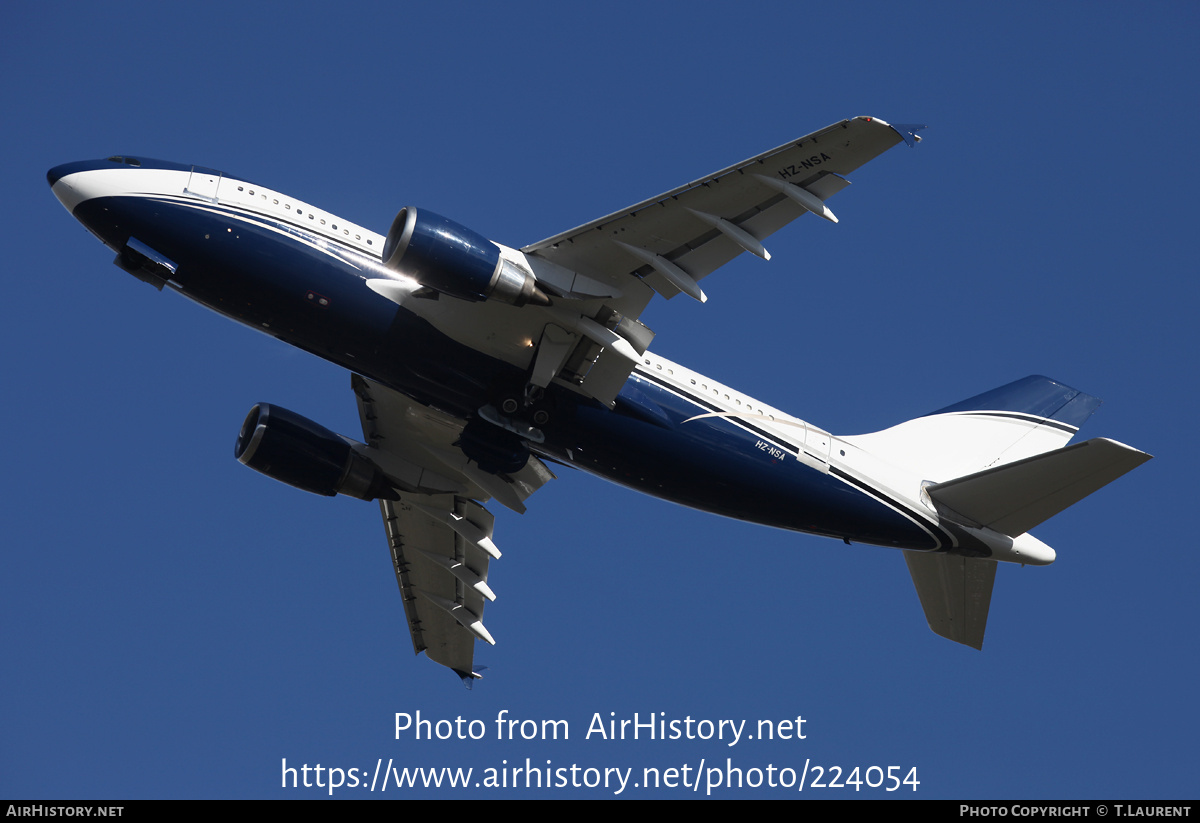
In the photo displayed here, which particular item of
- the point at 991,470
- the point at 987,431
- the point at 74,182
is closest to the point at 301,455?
the point at 74,182

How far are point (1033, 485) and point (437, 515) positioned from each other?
16.5 meters

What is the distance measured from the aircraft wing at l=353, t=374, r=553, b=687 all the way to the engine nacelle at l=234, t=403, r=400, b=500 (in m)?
1.13

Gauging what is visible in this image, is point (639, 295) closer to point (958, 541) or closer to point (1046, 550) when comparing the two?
point (958, 541)

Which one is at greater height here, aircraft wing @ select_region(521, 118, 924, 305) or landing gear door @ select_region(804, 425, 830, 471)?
aircraft wing @ select_region(521, 118, 924, 305)

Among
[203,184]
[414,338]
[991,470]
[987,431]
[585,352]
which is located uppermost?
[987,431]

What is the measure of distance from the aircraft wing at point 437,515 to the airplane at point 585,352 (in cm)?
32

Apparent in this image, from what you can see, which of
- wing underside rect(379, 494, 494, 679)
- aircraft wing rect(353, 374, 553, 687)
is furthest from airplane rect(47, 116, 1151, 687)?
wing underside rect(379, 494, 494, 679)

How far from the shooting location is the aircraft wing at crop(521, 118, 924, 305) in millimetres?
22859

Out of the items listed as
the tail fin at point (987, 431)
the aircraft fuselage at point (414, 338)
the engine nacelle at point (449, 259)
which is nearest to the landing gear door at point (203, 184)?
the aircraft fuselage at point (414, 338)

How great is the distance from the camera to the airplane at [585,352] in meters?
24.2

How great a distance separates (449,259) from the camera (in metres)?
23.9

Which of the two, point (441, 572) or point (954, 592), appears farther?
point (441, 572)

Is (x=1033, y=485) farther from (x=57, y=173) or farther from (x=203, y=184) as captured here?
(x=57, y=173)

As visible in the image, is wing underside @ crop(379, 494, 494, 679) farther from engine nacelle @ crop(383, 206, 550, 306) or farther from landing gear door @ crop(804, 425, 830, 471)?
engine nacelle @ crop(383, 206, 550, 306)
